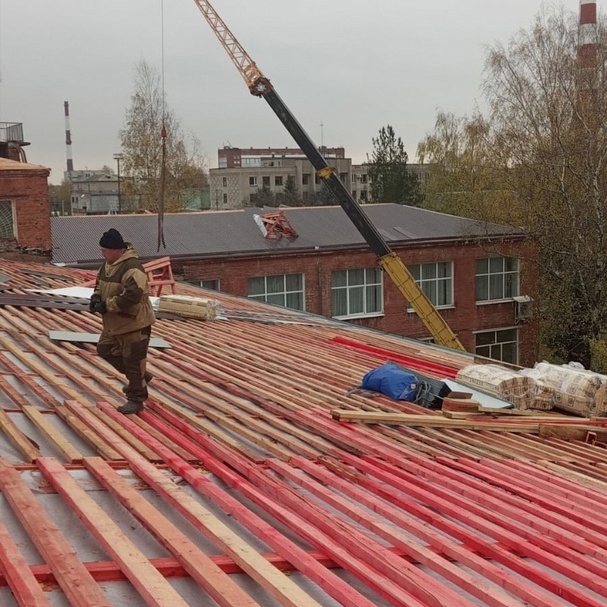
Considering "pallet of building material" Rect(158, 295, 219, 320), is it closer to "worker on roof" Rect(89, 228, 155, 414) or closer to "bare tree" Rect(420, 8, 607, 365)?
"worker on roof" Rect(89, 228, 155, 414)

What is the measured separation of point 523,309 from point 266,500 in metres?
27.2

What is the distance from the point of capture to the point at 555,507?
4.87 meters

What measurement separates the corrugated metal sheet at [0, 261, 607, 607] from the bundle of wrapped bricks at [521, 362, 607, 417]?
1054 mm

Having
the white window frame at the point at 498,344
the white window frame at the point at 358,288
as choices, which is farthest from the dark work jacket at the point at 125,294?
the white window frame at the point at 498,344

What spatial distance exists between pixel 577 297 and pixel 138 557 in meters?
25.4

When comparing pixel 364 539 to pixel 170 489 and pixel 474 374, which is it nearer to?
pixel 170 489

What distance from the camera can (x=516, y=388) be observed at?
7980 mm

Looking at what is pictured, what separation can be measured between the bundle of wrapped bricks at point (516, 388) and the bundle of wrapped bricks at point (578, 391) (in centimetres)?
9

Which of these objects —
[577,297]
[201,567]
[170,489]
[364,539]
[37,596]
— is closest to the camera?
[37,596]

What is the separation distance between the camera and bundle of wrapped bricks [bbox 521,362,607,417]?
26.2 feet

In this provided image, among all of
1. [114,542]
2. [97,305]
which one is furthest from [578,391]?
[114,542]

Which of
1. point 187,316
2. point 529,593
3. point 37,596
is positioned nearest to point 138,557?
point 37,596

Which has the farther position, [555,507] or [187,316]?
[187,316]

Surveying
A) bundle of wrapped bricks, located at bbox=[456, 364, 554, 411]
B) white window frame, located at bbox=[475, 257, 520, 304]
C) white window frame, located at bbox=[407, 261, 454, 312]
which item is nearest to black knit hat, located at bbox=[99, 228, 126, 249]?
bundle of wrapped bricks, located at bbox=[456, 364, 554, 411]
